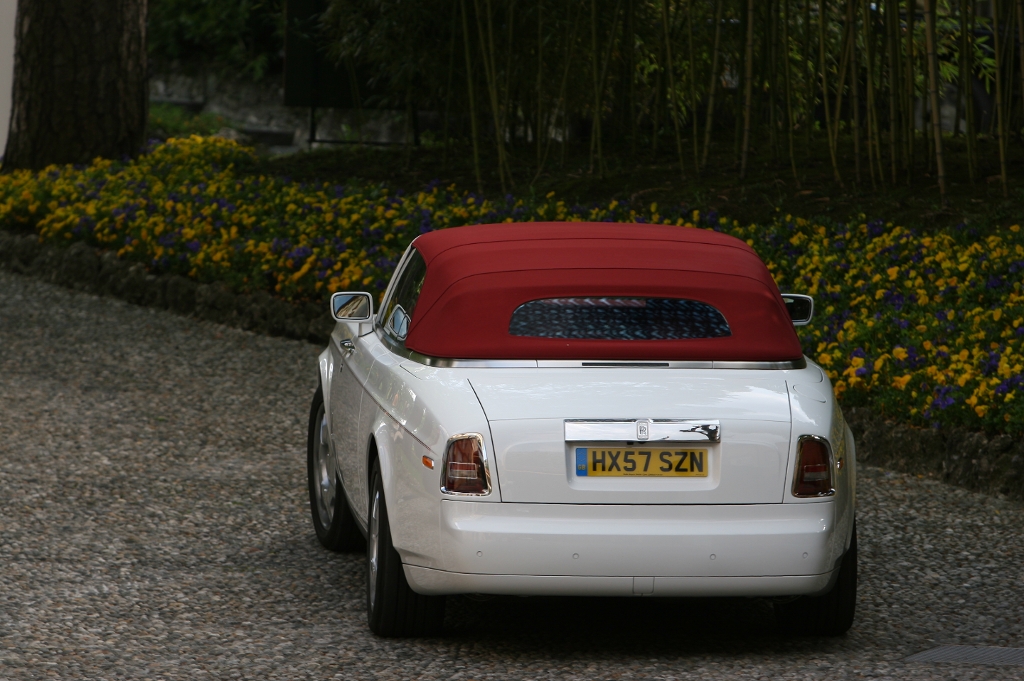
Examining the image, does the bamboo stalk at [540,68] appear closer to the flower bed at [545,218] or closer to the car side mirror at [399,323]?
the flower bed at [545,218]

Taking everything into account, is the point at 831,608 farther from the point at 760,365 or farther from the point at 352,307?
the point at 352,307

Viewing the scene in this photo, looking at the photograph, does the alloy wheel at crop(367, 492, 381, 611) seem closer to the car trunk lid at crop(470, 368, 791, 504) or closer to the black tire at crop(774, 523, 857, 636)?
the car trunk lid at crop(470, 368, 791, 504)

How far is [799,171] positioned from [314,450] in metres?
6.11

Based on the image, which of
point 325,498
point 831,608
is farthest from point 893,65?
point 831,608

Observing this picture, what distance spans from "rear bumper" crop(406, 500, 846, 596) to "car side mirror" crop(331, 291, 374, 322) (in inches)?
57.0

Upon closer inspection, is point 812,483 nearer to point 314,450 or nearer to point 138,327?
point 314,450

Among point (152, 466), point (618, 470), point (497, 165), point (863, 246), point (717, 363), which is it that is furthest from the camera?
point (497, 165)

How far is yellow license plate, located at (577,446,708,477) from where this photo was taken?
3691mm

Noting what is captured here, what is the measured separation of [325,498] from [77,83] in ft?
28.5

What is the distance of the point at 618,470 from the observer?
3.69 m

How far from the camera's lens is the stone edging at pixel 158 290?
32.2ft

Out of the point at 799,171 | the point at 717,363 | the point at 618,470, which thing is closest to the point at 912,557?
the point at 717,363

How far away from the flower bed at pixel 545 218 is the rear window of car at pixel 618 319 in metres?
2.42

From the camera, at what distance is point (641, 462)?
12.1 ft
